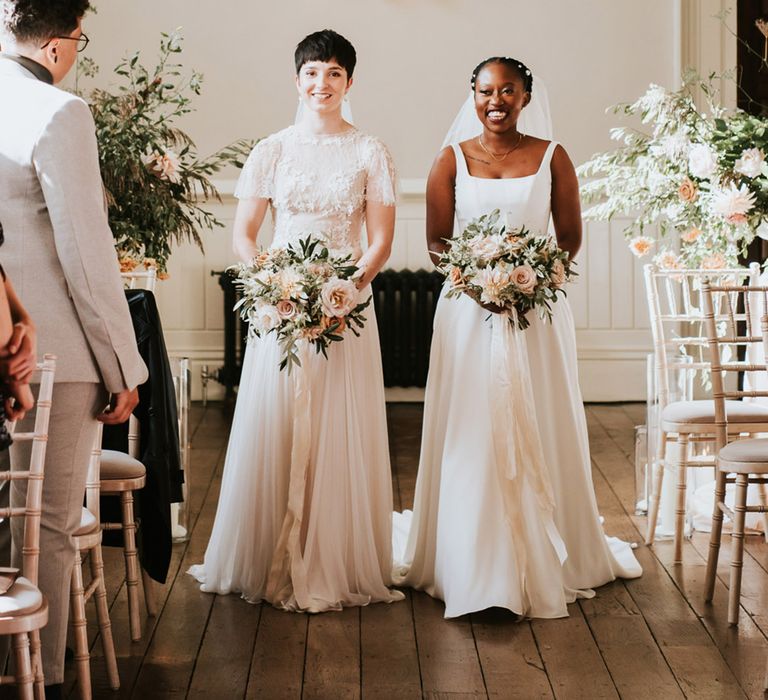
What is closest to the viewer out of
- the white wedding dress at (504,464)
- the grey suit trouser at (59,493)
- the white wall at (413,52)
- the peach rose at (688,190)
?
the grey suit trouser at (59,493)

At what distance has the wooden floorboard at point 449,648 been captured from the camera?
300cm

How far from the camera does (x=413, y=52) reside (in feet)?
25.7

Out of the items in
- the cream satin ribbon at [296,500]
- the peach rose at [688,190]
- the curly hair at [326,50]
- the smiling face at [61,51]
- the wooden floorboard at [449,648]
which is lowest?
the wooden floorboard at [449,648]

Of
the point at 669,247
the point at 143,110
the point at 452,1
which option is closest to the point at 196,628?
the point at 143,110

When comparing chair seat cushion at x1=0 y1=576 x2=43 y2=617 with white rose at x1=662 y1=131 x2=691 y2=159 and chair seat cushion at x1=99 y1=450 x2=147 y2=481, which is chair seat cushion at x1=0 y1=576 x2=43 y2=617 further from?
white rose at x1=662 y1=131 x2=691 y2=159

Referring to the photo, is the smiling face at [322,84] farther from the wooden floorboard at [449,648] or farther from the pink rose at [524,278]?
the wooden floorboard at [449,648]

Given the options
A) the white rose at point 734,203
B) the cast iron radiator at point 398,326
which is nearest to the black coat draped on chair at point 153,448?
the white rose at point 734,203

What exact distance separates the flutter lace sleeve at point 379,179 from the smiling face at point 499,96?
351 millimetres

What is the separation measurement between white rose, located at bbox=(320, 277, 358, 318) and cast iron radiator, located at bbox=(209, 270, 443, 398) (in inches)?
169

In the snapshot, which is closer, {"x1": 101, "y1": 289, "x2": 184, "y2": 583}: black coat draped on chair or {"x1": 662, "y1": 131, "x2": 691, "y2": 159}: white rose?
{"x1": 101, "y1": 289, "x2": 184, "y2": 583}: black coat draped on chair

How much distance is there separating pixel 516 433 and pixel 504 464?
109 mm

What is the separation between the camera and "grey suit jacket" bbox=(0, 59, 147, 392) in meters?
2.47

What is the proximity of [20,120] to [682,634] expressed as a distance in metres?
2.30

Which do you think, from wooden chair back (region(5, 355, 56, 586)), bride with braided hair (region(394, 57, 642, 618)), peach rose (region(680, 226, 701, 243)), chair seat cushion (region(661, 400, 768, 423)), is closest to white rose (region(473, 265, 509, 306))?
bride with braided hair (region(394, 57, 642, 618))
